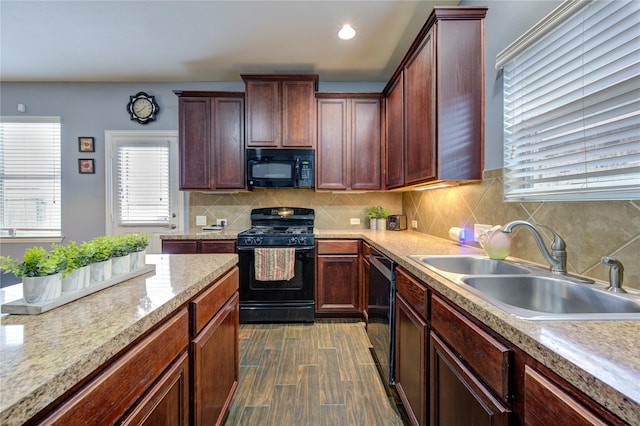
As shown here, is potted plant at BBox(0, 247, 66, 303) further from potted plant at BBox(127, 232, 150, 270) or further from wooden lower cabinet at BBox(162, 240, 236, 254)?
wooden lower cabinet at BBox(162, 240, 236, 254)

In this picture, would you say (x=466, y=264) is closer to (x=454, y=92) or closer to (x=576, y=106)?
(x=576, y=106)

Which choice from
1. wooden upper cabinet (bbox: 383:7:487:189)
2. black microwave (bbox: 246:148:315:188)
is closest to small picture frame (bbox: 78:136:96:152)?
black microwave (bbox: 246:148:315:188)

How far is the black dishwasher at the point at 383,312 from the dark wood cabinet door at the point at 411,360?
0.06 meters

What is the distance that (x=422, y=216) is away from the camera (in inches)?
109

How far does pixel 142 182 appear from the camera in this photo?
11.1ft

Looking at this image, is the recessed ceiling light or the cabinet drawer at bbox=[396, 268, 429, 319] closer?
the cabinet drawer at bbox=[396, 268, 429, 319]

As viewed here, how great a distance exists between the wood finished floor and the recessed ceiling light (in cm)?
269

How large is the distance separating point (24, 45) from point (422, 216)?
4.26 metres

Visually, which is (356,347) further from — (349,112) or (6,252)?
(6,252)

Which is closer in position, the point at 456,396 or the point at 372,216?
the point at 456,396

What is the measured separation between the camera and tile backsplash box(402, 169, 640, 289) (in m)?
0.97

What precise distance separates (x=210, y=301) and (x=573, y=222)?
1591mm

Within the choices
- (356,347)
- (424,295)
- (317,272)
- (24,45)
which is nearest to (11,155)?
(24,45)

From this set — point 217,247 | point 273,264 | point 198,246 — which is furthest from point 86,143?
point 273,264
